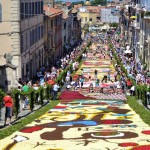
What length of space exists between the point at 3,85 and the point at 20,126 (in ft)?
69.4

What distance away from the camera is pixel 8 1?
48.8 m

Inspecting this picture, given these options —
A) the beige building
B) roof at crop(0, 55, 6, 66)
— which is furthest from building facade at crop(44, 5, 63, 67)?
roof at crop(0, 55, 6, 66)

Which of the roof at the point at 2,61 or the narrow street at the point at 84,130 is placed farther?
the roof at the point at 2,61

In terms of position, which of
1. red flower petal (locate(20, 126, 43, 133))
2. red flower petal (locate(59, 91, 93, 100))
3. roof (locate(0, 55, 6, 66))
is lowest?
red flower petal (locate(59, 91, 93, 100))

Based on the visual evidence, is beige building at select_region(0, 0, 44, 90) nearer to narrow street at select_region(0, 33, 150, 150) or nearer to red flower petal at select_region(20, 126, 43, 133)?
narrow street at select_region(0, 33, 150, 150)

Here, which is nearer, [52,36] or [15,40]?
[15,40]

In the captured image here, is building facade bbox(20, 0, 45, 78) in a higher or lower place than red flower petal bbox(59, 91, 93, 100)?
higher

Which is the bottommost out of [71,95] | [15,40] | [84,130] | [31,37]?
[71,95]

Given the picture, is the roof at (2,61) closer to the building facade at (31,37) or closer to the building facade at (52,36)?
the building facade at (31,37)

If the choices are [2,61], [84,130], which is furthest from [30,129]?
[2,61]

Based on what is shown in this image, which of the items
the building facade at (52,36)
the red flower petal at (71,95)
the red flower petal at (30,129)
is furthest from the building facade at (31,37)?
the red flower petal at (30,129)

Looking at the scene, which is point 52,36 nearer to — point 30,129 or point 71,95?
point 71,95

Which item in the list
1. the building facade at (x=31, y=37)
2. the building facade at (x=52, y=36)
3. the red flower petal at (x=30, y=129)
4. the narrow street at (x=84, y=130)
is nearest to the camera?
the narrow street at (x=84, y=130)

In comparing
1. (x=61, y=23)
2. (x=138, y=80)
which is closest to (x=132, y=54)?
(x=61, y=23)
